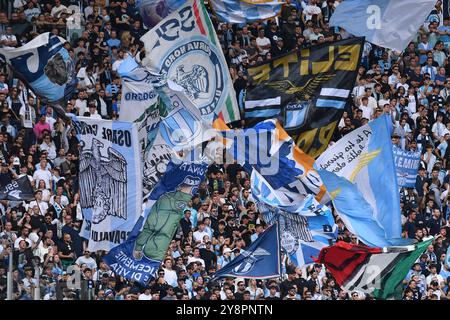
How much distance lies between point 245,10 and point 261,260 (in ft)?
26.8

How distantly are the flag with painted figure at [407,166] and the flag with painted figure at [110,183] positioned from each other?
640 centimetres

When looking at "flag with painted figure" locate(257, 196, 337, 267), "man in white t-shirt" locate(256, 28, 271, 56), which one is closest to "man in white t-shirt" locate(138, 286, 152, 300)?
"flag with painted figure" locate(257, 196, 337, 267)

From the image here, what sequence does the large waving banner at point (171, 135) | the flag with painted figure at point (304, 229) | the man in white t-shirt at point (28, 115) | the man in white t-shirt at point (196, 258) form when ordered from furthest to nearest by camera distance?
the man in white t-shirt at point (28, 115) < the man in white t-shirt at point (196, 258) < the large waving banner at point (171, 135) < the flag with painted figure at point (304, 229)

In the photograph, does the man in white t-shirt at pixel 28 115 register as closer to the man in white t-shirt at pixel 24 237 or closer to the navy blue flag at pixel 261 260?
the man in white t-shirt at pixel 24 237

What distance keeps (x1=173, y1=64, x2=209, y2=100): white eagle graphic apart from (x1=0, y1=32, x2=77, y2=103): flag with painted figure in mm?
1885

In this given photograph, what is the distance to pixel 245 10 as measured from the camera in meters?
32.5

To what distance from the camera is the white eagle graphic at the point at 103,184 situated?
2605 cm

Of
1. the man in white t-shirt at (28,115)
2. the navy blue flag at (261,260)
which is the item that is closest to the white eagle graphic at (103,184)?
the navy blue flag at (261,260)

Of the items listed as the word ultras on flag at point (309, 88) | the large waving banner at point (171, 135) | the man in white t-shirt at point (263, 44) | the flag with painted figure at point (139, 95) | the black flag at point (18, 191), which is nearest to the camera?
the large waving banner at point (171, 135)

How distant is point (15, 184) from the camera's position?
2861 centimetres

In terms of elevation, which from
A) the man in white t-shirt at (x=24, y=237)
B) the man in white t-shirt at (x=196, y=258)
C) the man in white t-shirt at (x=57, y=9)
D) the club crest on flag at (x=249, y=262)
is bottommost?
the man in white t-shirt at (x=196, y=258)

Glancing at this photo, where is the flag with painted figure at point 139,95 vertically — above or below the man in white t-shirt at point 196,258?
above

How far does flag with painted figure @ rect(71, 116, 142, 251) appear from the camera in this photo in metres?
26.0

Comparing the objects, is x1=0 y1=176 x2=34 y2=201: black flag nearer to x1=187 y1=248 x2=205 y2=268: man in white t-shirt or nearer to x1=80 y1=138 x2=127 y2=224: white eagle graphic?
x1=80 y1=138 x2=127 y2=224: white eagle graphic
